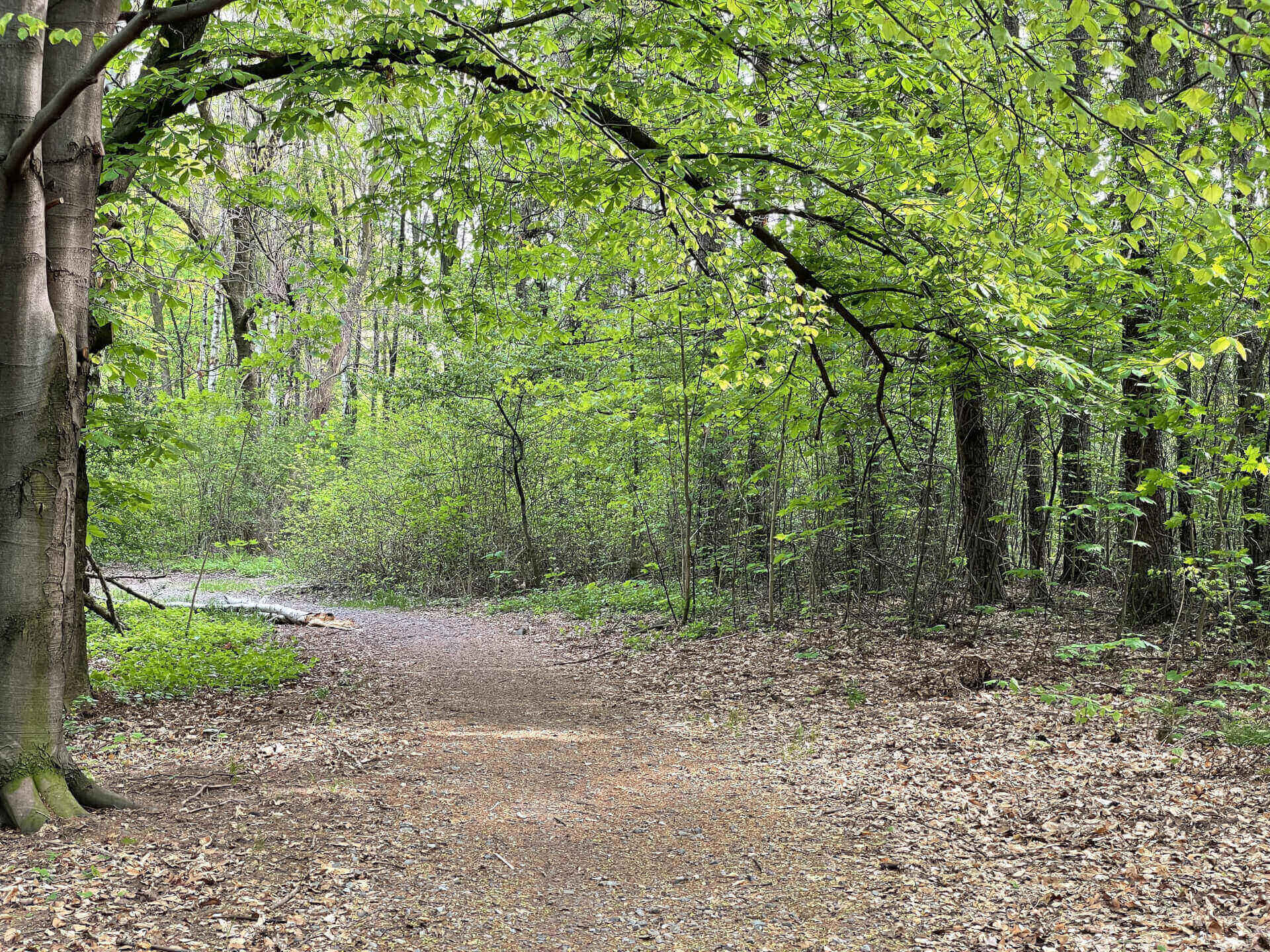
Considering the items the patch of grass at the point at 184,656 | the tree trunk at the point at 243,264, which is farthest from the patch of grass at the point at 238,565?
the patch of grass at the point at 184,656

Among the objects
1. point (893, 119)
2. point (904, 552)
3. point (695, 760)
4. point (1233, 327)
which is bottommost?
point (695, 760)

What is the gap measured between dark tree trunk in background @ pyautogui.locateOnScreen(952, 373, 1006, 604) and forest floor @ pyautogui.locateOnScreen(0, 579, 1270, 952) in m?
1.84

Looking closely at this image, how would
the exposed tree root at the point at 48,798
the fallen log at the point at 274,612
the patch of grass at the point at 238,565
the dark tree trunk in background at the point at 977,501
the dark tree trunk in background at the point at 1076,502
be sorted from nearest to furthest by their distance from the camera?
the exposed tree root at the point at 48,798, the dark tree trunk in background at the point at 977,501, the dark tree trunk in background at the point at 1076,502, the fallen log at the point at 274,612, the patch of grass at the point at 238,565

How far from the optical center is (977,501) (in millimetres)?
9695

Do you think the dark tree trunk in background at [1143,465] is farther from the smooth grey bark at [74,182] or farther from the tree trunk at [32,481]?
the tree trunk at [32,481]

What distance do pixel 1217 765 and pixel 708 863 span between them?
3.34 metres

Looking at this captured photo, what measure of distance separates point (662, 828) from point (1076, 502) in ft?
28.7

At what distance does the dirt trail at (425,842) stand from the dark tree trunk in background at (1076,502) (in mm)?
6449

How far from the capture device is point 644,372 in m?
12.3

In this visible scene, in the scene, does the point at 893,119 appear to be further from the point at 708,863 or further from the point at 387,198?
the point at 708,863

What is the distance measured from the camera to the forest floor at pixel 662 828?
357cm

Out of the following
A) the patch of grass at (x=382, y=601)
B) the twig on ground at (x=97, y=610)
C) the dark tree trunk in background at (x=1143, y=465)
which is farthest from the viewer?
the patch of grass at (x=382, y=601)

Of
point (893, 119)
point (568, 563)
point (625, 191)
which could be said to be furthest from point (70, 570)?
point (568, 563)

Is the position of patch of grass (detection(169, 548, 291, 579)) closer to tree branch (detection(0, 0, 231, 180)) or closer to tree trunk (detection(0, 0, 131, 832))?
tree trunk (detection(0, 0, 131, 832))
